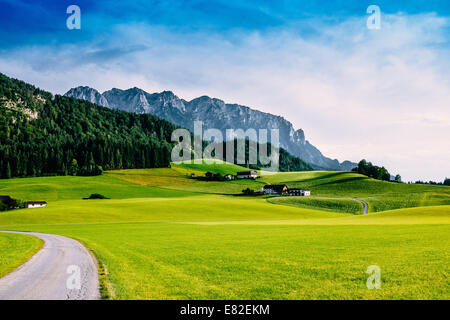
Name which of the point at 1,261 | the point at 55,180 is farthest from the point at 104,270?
the point at 55,180

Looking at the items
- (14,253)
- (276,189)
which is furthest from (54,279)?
(276,189)

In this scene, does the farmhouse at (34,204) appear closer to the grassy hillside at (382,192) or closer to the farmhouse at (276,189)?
the grassy hillside at (382,192)

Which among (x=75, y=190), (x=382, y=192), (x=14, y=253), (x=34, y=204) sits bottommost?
(x=34, y=204)

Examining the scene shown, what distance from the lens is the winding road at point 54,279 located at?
14234mm

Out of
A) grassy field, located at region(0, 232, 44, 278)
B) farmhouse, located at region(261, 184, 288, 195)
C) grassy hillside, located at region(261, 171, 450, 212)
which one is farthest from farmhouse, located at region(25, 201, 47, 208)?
farmhouse, located at region(261, 184, 288, 195)

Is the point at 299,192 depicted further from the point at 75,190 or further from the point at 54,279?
the point at 54,279

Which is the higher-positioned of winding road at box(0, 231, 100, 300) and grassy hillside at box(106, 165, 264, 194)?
winding road at box(0, 231, 100, 300)

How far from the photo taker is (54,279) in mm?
17312

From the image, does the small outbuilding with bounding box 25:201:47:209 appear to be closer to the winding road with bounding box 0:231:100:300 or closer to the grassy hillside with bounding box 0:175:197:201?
the grassy hillside with bounding box 0:175:197:201

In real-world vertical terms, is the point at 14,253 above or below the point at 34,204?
above

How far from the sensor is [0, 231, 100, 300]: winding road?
14234 mm

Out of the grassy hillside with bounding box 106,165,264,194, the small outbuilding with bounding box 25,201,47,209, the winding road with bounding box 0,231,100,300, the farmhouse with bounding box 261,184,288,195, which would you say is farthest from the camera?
the grassy hillside with bounding box 106,165,264,194

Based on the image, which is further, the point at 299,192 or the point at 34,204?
the point at 299,192

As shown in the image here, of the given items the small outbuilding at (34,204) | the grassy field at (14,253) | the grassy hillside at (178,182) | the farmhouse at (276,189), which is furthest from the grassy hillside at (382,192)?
the grassy field at (14,253)
